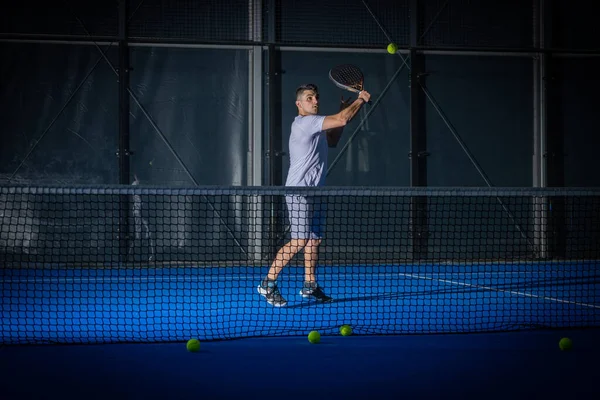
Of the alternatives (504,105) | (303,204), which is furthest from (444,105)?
(303,204)

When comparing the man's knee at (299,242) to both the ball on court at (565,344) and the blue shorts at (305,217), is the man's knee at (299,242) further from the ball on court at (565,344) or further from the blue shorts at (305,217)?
the ball on court at (565,344)

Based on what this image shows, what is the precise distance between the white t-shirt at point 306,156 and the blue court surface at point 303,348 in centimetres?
107

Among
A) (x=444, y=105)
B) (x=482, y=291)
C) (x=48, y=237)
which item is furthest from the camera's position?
(x=444, y=105)

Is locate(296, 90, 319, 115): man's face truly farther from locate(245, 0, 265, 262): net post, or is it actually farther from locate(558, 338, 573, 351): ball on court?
locate(245, 0, 265, 262): net post

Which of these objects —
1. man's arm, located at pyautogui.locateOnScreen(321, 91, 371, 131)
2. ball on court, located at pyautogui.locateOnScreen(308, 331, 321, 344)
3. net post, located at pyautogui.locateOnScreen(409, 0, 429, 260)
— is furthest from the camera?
net post, located at pyautogui.locateOnScreen(409, 0, 429, 260)

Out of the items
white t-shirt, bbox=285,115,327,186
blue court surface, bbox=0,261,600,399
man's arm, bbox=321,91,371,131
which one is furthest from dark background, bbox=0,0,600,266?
man's arm, bbox=321,91,371,131

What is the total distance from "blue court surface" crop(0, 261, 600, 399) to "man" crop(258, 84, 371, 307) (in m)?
0.18

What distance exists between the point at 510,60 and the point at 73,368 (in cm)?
976

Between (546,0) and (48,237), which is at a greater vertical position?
(546,0)

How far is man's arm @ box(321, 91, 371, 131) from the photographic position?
5.41 meters

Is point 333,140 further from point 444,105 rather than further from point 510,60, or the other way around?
point 510,60

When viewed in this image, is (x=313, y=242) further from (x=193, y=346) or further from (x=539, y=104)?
(x=539, y=104)

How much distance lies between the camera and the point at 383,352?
3.94 meters

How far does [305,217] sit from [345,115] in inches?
35.7
